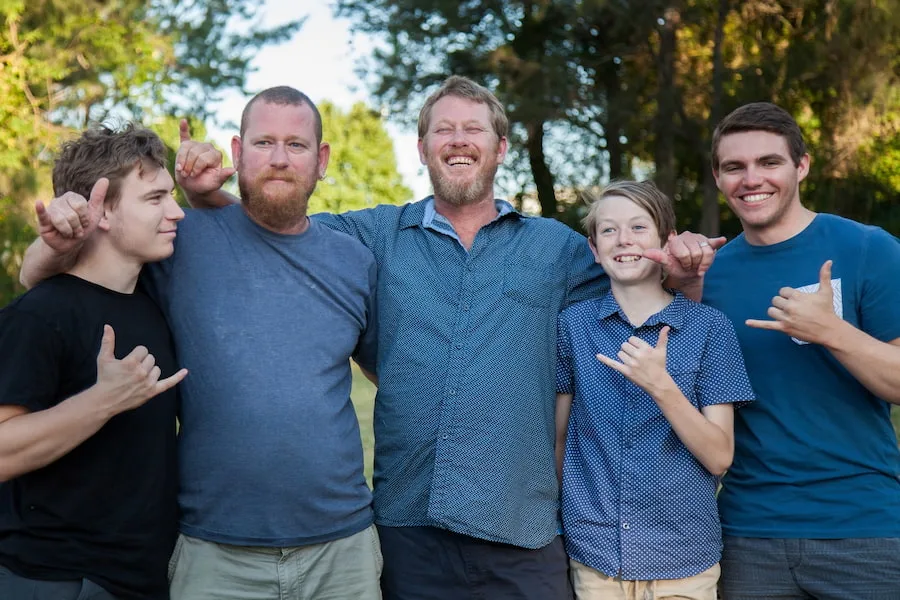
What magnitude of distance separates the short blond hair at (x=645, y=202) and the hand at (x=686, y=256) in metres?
0.08

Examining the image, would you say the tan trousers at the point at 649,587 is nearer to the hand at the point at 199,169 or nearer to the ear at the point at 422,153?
the ear at the point at 422,153

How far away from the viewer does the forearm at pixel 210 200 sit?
3303 millimetres

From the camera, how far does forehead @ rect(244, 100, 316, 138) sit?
3.24 meters

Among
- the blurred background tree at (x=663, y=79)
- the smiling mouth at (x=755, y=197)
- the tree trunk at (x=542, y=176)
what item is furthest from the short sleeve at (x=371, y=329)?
the tree trunk at (x=542, y=176)

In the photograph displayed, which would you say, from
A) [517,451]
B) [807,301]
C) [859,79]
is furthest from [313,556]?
[859,79]

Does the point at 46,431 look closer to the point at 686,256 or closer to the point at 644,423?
the point at 644,423

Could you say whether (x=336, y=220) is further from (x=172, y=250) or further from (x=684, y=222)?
(x=684, y=222)

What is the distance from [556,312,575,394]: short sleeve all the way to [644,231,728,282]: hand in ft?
1.39

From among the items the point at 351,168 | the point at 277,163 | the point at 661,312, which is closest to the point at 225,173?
the point at 277,163

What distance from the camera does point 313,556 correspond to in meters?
3.06

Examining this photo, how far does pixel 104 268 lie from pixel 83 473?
A: 0.62 metres

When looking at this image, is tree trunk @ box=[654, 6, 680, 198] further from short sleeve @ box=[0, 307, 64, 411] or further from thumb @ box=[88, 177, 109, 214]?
short sleeve @ box=[0, 307, 64, 411]

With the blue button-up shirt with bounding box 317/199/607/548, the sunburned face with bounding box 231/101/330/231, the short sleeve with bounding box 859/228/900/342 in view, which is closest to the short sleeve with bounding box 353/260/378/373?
the blue button-up shirt with bounding box 317/199/607/548

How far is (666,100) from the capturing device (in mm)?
16375
